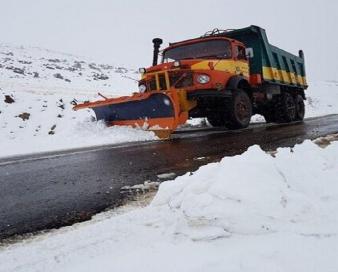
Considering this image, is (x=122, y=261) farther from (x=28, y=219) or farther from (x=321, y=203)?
(x=321, y=203)

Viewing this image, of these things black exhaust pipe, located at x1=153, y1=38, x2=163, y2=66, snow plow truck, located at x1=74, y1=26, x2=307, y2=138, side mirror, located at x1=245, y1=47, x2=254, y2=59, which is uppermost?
black exhaust pipe, located at x1=153, y1=38, x2=163, y2=66

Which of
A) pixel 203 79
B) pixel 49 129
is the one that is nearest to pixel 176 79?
pixel 203 79

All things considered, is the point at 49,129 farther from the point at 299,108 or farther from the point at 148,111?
the point at 299,108

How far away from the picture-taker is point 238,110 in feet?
32.9

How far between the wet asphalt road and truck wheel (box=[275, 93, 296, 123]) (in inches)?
266

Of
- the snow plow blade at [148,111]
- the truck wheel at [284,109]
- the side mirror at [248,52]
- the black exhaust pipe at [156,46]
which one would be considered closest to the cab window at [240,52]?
the side mirror at [248,52]

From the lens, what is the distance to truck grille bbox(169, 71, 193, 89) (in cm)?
933

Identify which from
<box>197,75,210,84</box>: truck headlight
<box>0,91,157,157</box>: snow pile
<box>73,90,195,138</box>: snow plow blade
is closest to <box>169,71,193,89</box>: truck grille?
<box>197,75,210,84</box>: truck headlight

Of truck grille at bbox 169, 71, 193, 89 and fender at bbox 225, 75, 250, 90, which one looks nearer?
truck grille at bbox 169, 71, 193, 89

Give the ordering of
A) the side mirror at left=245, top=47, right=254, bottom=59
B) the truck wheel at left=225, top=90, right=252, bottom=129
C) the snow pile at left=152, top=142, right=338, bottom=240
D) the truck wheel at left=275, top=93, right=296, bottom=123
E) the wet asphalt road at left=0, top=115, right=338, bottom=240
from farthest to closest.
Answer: the truck wheel at left=275, top=93, right=296, bottom=123 < the side mirror at left=245, top=47, right=254, bottom=59 < the truck wheel at left=225, top=90, right=252, bottom=129 < the wet asphalt road at left=0, top=115, right=338, bottom=240 < the snow pile at left=152, top=142, right=338, bottom=240

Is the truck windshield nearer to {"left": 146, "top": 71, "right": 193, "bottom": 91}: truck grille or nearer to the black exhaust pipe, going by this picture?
the black exhaust pipe

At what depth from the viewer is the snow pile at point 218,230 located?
203 centimetres

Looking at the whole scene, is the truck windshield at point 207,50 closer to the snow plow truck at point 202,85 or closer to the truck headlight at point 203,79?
the snow plow truck at point 202,85

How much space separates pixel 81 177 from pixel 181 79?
17.2ft
